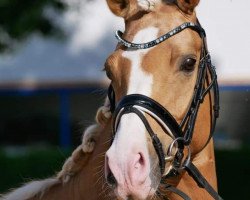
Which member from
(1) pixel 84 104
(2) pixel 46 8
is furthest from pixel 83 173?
(1) pixel 84 104

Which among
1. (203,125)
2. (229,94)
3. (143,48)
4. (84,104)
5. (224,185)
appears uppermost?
(143,48)

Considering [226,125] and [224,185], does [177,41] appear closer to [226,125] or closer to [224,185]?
[224,185]

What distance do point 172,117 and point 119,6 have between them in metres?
0.74

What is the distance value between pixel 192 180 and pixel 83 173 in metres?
0.60

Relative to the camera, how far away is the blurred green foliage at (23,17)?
10586 millimetres

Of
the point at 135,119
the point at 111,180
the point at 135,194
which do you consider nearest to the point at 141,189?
the point at 135,194

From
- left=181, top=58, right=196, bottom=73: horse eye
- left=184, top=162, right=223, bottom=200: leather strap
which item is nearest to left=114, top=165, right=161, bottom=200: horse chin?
left=184, top=162, right=223, bottom=200: leather strap

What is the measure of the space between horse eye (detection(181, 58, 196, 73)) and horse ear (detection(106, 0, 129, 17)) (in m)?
0.48

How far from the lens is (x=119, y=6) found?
3.89 meters

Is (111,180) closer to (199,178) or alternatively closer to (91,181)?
(91,181)

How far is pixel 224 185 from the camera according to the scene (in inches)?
335

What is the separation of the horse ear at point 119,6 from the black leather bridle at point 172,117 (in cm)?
13

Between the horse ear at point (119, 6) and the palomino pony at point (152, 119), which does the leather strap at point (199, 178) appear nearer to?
the palomino pony at point (152, 119)

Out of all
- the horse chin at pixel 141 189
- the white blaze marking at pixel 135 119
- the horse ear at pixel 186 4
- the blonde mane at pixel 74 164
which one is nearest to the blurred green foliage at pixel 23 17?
the blonde mane at pixel 74 164
